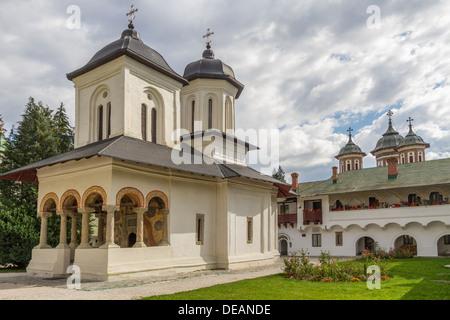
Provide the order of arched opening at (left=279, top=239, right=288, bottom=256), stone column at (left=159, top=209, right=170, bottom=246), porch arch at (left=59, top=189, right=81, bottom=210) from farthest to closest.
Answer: arched opening at (left=279, top=239, right=288, bottom=256)
stone column at (left=159, top=209, right=170, bottom=246)
porch arch at (left=59, top=189, right=81, bottom=210)

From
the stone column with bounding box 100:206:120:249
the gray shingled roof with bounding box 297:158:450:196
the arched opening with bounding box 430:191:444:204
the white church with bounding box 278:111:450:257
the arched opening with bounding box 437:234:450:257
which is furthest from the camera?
the gray shingled roof with bounding box 297:158:450:196

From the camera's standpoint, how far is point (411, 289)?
31.2ft

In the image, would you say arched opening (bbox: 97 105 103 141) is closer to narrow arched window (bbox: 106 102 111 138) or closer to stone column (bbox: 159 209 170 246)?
narrow arched window (bbox: 106 102 111 138)

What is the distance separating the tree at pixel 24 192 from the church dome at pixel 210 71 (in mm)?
8258

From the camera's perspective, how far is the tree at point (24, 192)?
1670 cm

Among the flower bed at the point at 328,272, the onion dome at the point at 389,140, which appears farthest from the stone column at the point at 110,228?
the onion dome at the point at 389,140

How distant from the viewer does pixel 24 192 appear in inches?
733

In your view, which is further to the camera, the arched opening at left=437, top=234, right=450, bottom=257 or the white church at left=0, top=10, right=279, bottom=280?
the arched opening at left=437, top=234, right=450, bottom=257

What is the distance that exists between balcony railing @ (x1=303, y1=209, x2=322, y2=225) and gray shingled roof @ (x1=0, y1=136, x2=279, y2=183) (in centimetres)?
1238

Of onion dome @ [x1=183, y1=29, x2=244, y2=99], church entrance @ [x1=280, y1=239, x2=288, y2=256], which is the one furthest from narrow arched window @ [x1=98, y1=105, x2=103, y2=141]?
church entrance @ [x1=280, y1=239, x2=288, y2=256]

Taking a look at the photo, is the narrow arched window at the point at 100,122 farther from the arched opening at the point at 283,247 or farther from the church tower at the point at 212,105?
the arched opening at the point at 283,247

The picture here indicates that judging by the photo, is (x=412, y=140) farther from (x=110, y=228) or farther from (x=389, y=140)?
(x=110, y=228)
